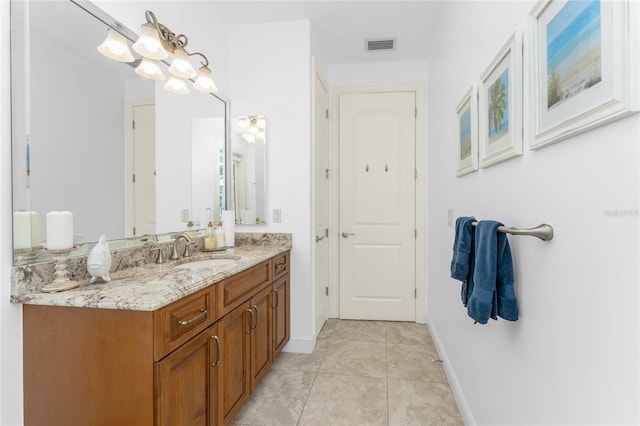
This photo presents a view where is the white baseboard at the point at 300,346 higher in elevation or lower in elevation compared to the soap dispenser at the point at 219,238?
lower

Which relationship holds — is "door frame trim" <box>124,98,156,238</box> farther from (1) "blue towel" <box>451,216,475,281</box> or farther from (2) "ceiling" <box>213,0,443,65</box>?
(1) "blue towel" <box>451,216,475,281</box>

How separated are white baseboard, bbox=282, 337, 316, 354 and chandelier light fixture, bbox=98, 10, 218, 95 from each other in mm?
2041

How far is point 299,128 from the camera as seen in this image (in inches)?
105

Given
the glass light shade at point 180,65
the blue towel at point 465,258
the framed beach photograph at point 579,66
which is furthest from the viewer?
the glass light shade at point 180,65

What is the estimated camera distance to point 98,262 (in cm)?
126

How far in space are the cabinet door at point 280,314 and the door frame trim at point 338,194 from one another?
974mm

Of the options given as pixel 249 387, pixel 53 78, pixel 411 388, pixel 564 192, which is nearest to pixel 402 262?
pixel 411 388

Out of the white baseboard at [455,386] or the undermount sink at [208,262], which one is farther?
the undermount sink at [208,262]

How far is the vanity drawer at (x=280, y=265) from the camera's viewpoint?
2318 mm

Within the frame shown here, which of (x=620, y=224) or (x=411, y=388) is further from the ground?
(x=620, y=224)

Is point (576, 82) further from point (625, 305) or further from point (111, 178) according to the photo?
point (111, 178)

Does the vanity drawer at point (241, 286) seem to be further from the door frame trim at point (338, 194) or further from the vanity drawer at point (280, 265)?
the door frame trim at point (338, 194)

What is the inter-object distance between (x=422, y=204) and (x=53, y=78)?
2949 millimetres

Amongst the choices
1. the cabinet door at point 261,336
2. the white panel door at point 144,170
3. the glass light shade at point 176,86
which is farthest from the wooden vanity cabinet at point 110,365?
the glass light shade at point 176,86
